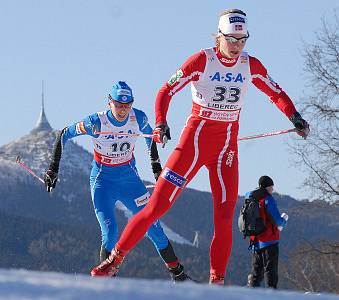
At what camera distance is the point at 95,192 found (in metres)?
8.57

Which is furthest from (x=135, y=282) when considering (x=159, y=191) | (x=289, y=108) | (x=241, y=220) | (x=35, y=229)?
(x=35, y=229)

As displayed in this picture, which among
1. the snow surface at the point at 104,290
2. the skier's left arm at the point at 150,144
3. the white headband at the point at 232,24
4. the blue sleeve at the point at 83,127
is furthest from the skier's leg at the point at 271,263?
the snow surface at the point at 104,290

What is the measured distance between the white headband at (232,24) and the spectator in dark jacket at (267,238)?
2.68 metres

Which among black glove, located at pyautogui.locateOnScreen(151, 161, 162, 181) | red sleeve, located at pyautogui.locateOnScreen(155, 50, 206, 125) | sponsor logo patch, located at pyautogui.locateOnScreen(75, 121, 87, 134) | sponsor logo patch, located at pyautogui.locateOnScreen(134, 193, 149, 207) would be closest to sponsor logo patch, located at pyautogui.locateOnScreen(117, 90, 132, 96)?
sponsor logo patch, located at pyautogui.locateOnScreen(75, 121, 87, 134)

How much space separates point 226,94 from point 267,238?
2821 mm

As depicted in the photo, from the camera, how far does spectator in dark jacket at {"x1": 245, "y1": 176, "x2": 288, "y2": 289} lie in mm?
8828

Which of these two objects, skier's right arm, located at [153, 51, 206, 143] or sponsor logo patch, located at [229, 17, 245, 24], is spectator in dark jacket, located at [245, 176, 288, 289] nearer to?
skier's right arm, located at [153, 51, 206, 143]

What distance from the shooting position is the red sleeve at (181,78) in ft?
21.2

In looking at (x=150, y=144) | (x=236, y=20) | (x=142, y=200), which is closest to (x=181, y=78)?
(x=236, y=20)

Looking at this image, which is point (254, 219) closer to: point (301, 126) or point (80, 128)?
point (80, 128)

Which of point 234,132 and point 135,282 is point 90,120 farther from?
point 135,282

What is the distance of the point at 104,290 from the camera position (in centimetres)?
229

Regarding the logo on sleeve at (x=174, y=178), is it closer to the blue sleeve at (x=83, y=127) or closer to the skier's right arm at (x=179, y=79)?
the skier's right arm at (x=179, y=79)

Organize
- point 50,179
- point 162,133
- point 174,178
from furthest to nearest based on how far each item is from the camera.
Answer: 1. point 50,179
2. point 174,178
3. point 162,133
